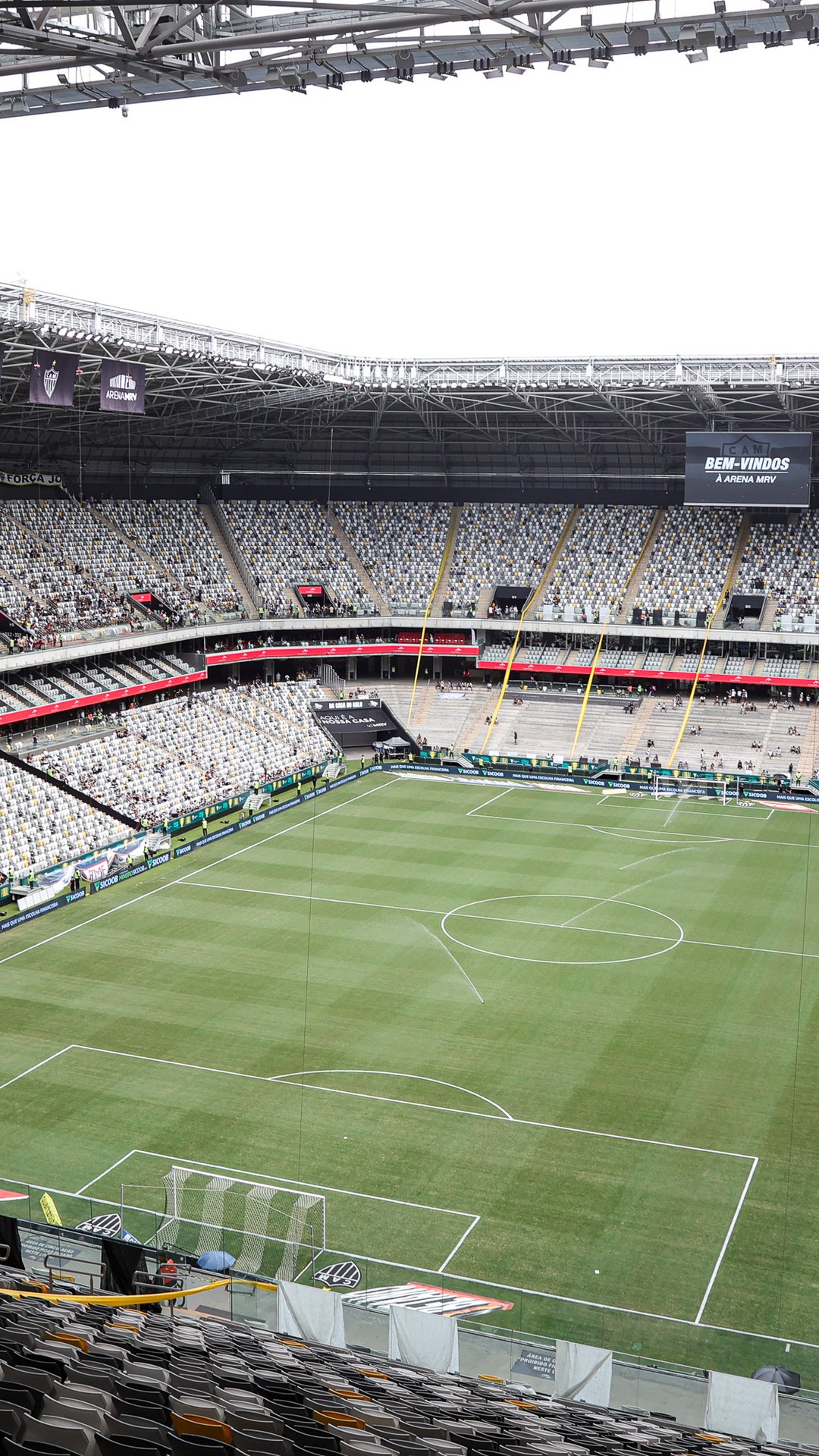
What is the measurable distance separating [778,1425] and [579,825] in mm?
42597

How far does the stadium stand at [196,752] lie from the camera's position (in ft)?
190

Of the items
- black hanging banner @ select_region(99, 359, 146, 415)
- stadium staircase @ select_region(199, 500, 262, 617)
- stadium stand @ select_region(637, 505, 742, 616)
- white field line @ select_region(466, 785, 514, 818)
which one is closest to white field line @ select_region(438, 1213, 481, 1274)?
white field line @ select_region(466, 785, 514, 818)

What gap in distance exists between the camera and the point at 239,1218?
25250 millimetres

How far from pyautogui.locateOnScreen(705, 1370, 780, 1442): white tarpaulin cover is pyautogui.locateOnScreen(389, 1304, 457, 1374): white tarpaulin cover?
3.77m

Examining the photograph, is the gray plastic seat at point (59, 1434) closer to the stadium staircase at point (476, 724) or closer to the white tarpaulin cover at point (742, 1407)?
the white tarpaulin cover at point (742, 1407)

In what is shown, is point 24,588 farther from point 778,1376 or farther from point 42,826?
point 778,1376

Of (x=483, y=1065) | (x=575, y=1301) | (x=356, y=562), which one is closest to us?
(x=575, y=1301)

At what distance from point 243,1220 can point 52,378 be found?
34.1m

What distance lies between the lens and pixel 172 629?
71812 millimetres

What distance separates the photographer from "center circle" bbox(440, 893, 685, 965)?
42250mm

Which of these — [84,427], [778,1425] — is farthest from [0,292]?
[778,1425]

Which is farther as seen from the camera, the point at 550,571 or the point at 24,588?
the point at 550,571

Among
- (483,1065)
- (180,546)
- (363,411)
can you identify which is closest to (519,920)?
(483,1065)

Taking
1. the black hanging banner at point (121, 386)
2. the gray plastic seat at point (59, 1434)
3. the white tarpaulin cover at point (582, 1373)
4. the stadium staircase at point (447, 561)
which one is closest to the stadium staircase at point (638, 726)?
the stadium staircase at point (447, 561)
